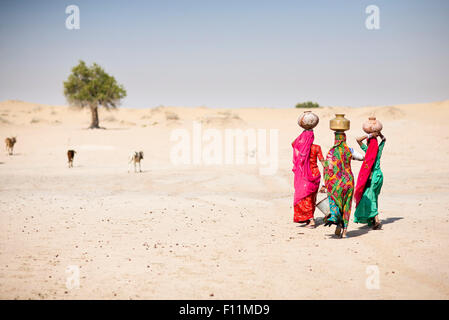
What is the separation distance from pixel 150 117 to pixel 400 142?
4659 cm

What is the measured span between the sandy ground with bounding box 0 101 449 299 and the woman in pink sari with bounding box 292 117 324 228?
52 centimetres

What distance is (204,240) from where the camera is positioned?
7.88 meters

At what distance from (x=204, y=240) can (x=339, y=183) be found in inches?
108

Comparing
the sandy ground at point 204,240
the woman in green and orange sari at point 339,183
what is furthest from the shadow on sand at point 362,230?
the woman in green and orange sari at point 339,183

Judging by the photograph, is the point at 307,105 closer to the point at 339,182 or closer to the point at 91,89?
the point at 91,89

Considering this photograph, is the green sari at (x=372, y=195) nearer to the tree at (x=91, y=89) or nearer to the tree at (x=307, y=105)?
the tree at (x=91, y=89)

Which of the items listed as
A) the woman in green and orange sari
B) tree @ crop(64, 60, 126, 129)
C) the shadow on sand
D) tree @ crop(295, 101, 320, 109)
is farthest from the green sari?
tree @ crop(295, 101, 320, 109)

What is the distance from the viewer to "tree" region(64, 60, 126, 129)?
1681 inches

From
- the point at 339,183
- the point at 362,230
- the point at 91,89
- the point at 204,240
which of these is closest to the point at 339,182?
the point at 339,183

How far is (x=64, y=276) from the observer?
587cm

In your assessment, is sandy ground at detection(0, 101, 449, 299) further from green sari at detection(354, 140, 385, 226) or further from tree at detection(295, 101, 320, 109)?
tree at detection(295, 101, 320, 109)

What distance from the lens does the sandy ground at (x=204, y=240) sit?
5.48 metres
